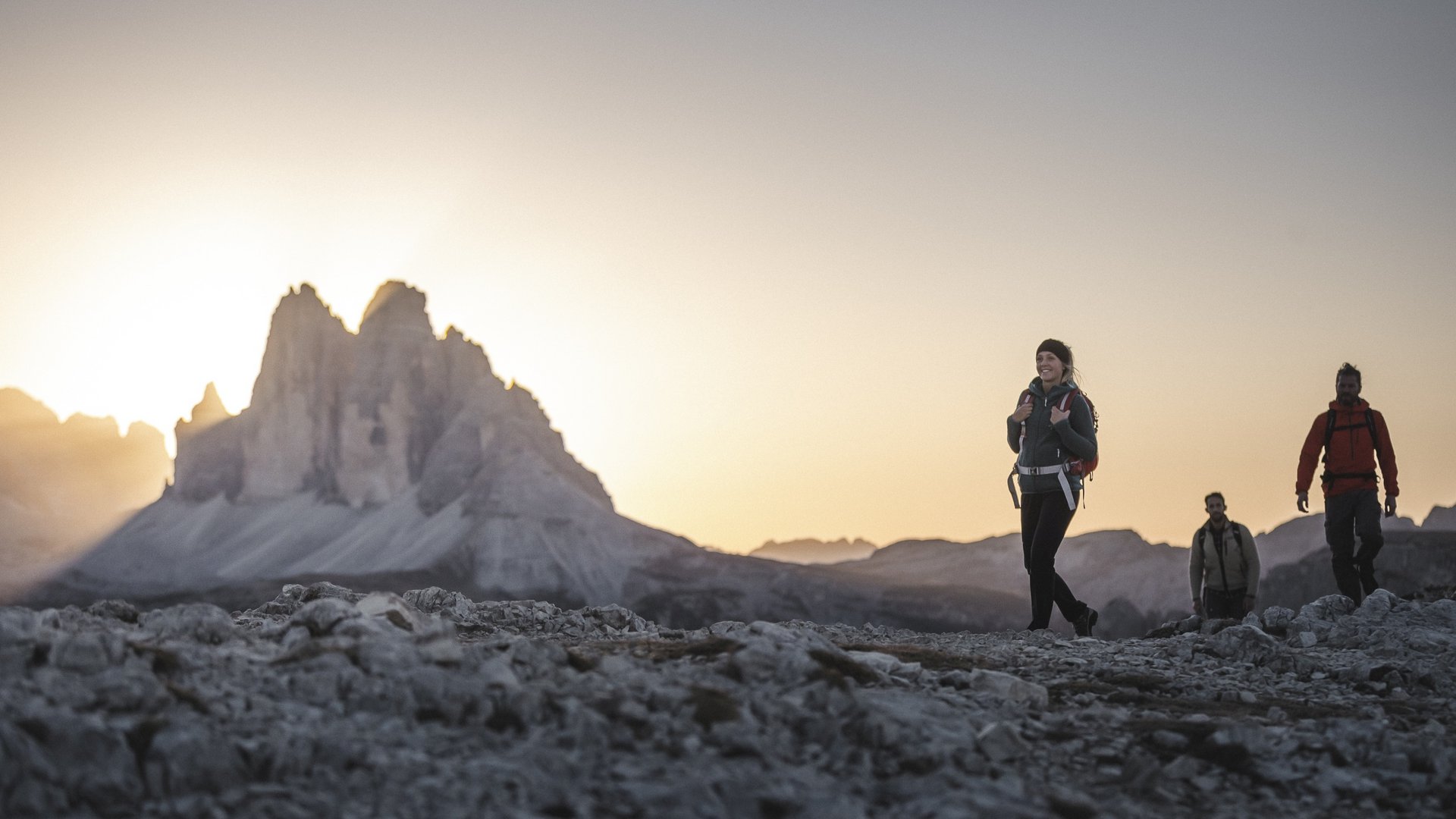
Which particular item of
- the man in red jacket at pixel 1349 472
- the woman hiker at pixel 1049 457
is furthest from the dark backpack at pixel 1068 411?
the man in red jacket at pixel 1349 472

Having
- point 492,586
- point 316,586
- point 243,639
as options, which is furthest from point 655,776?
point 492,586

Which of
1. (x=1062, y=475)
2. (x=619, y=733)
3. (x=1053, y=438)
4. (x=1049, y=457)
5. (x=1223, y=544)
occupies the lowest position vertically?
(x=619, y=733)

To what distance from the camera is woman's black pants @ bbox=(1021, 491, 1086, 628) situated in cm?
1409

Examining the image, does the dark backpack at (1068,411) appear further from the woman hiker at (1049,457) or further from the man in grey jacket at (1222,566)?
the man in grey jacket at (1222,566)

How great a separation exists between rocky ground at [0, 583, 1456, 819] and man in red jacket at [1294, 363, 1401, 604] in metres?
6.47

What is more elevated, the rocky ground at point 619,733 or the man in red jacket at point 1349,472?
the man in red jacket at point 1349,472

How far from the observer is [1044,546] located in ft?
46.2

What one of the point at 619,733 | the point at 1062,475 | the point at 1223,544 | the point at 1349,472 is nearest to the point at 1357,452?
the point at 1349,472

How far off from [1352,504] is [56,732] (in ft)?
50.5

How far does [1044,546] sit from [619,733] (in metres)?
8.37

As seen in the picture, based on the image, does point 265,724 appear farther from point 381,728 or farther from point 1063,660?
point 1063,660

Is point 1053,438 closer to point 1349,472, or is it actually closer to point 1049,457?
point 1049,457

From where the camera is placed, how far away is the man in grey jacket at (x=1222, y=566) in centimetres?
1762

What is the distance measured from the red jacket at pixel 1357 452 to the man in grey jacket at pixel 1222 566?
1.63 m
